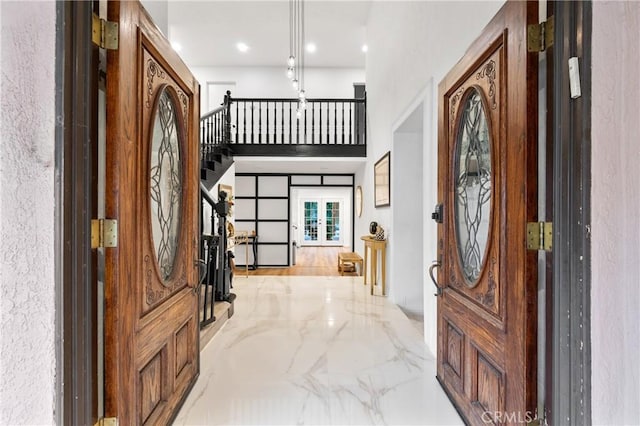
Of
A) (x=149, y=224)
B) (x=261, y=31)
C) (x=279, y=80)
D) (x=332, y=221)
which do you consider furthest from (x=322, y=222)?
(x=149, y=224)

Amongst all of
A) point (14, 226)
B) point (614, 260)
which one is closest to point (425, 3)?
point (614, 260)

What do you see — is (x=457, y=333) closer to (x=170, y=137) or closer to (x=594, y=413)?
(x=594, y=413)

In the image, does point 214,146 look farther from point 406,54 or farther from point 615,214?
point 615,214

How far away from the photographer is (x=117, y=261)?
1.21 meters

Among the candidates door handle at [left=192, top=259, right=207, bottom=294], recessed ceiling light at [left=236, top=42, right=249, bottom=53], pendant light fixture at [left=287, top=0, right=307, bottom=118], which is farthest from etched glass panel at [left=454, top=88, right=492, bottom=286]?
recessed ceiling light at [left=236, top=42, right=249, bottom=53]

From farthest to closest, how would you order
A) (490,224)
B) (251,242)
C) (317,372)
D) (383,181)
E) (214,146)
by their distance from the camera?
(251,242) → (214,146) → (383,181) → (317,372) → (490,224)

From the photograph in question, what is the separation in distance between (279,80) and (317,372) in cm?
726

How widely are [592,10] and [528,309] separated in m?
1.03

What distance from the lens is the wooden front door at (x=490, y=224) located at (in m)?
1.20

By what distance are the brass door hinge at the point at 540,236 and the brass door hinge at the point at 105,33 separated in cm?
170

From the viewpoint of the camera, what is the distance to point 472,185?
1721 mm

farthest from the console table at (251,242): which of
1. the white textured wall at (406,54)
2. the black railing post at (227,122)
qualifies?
the white textured wall at (406,54)

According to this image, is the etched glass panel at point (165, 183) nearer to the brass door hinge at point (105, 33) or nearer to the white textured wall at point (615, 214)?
the brass door hinge at point (105, 33)

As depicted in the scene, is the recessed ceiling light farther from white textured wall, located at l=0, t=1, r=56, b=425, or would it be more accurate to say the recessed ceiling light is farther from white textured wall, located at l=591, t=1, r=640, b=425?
white textured wall, located at l=591, t=1, r=640, b=425
